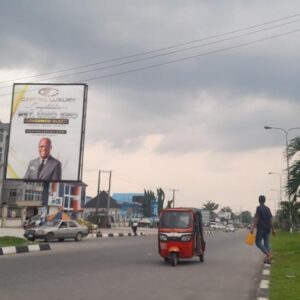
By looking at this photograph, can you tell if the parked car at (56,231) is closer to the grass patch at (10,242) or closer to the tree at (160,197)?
the grass patch at (10,242)

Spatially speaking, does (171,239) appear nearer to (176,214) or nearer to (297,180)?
(176,214)

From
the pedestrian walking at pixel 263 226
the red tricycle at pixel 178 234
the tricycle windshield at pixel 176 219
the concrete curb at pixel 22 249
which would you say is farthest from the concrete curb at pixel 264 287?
the concrete curb at pixel 22 249

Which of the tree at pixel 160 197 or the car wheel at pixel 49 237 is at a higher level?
the tree at pixel 160 197

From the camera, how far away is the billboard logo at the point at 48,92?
38.6 meters

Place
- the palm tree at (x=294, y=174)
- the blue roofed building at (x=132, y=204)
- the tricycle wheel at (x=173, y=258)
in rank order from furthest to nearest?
1. the blue roofed building at (x=132, y=204)
2. the palm tree at (x=294, y=174)
3. the tricycle wheel at (x=173, y=258)

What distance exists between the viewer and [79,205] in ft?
380

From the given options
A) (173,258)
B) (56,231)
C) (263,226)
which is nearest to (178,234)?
(173,258)

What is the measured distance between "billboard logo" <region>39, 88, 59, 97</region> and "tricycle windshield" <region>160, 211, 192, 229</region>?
24.5 m

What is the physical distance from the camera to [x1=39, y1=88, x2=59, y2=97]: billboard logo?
38562mm

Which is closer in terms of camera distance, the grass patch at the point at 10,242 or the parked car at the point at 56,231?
the grass patch at the point at 10,242

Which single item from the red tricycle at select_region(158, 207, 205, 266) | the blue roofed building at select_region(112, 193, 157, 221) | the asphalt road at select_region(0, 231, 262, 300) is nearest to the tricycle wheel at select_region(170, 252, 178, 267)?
the red tricycle at select_region(158, 207, 205, 266)

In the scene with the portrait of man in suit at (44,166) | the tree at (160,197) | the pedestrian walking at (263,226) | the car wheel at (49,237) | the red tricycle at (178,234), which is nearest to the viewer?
the pedestrian walking at (263,226)

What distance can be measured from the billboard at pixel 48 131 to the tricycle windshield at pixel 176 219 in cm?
2309

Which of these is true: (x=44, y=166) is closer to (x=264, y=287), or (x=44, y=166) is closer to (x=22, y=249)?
(x=22, y=249)
